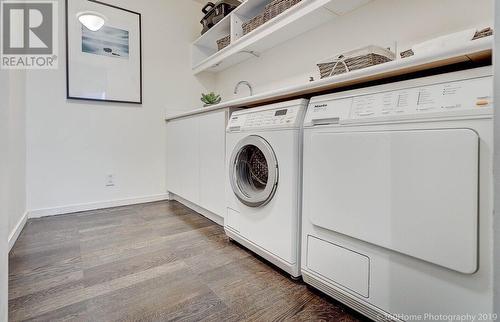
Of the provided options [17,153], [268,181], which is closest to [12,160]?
[17,153]

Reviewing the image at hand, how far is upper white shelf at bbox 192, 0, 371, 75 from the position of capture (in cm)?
152

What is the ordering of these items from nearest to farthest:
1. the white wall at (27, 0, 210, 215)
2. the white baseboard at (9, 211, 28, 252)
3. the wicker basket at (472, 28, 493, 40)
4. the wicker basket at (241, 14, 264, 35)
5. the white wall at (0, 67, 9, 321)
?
the white wall at (0, 67, 9, 321) → the wicker basket at (472, 28, 493, 40) → the white baseboard at (9, 211, 28, 252) → the wicker basket at (241, 14, 264, 35) → the white wall at (27, 0, 210, 215)

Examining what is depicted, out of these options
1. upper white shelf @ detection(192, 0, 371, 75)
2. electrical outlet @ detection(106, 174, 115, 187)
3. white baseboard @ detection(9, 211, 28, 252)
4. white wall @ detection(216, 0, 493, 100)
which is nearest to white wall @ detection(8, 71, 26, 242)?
white baseboard @ detection(9, 211, 28, 252)

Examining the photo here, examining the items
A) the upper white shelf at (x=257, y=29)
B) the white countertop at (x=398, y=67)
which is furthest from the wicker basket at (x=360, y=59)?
the upper white shelf at (x=257, y=29)

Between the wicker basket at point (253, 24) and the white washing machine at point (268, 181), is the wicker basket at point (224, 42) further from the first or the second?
the white washing machine at point (268, 181)

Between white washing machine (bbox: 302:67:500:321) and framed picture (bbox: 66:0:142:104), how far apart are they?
2200 millimetres

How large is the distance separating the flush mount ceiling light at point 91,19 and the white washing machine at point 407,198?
2280mm

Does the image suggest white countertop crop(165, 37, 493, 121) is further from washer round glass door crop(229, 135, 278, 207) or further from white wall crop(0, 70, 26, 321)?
white wall crop(0, 70, 26, 321)

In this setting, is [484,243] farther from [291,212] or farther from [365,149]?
[291,212]

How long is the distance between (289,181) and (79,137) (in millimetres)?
2158

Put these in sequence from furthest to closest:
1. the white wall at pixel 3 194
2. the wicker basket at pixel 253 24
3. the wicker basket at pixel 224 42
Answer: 1. the wicker basket at pixel 224 42
2. the wicker basket at pixel 253 24
3. the white wall at pixel 3 194

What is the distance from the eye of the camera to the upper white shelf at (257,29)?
152 centimetres

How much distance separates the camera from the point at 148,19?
8.40ft

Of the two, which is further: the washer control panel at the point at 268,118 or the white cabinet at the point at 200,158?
the white cabinet at the point at 200,158
